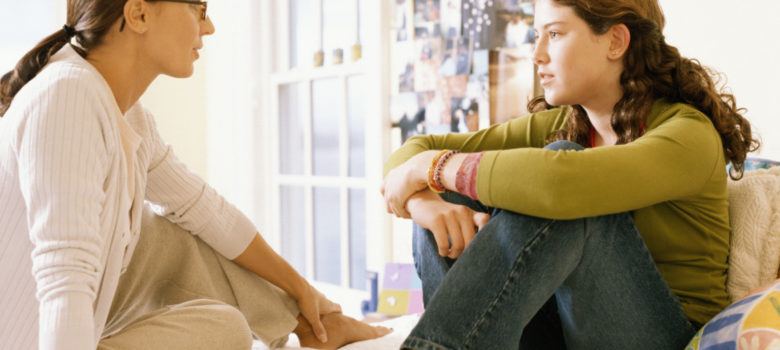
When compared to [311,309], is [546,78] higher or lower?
higher

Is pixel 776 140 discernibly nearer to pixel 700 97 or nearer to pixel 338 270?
pixel 700 97

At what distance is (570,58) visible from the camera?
4.18 feet

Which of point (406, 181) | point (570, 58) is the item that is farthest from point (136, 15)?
point (570, 58)

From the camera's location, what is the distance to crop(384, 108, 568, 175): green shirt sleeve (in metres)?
1.51

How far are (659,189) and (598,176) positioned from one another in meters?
0.10

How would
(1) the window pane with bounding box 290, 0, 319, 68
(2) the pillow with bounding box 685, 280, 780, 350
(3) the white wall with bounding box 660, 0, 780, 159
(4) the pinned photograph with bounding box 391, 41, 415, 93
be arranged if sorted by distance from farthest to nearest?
(1) the window pane with bounding box 290, 0, 319, 68 < (4) the pinned photograph with bounding box 391, 41, 415, 93 < (3) the white wall with bounding box 660, 0, 780, 159 < (2) the pillow with bounding box 685, 280, 780, 350

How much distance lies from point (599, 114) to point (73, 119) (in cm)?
89

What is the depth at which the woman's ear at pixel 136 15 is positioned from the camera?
124 cm

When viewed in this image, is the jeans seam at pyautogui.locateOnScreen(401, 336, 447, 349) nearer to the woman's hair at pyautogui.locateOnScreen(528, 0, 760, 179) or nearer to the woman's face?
the woman's hair at pyautogui.locateOnScreen(528, 0, 760, 179)

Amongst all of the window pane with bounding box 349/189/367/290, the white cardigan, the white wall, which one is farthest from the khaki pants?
the window pane with bounding box 349/189/367/290

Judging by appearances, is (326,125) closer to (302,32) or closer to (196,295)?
(302,32)

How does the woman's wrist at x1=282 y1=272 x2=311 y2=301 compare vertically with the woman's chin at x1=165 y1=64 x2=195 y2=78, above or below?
below

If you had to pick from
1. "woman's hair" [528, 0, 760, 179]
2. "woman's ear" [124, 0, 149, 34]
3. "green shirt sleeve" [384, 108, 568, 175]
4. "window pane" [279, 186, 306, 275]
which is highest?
"woman's ear" [124, 0, 149, 34]

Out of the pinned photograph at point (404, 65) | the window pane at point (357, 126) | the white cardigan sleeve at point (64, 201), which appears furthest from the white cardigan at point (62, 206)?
Result: the window pane at point (357, 126)
